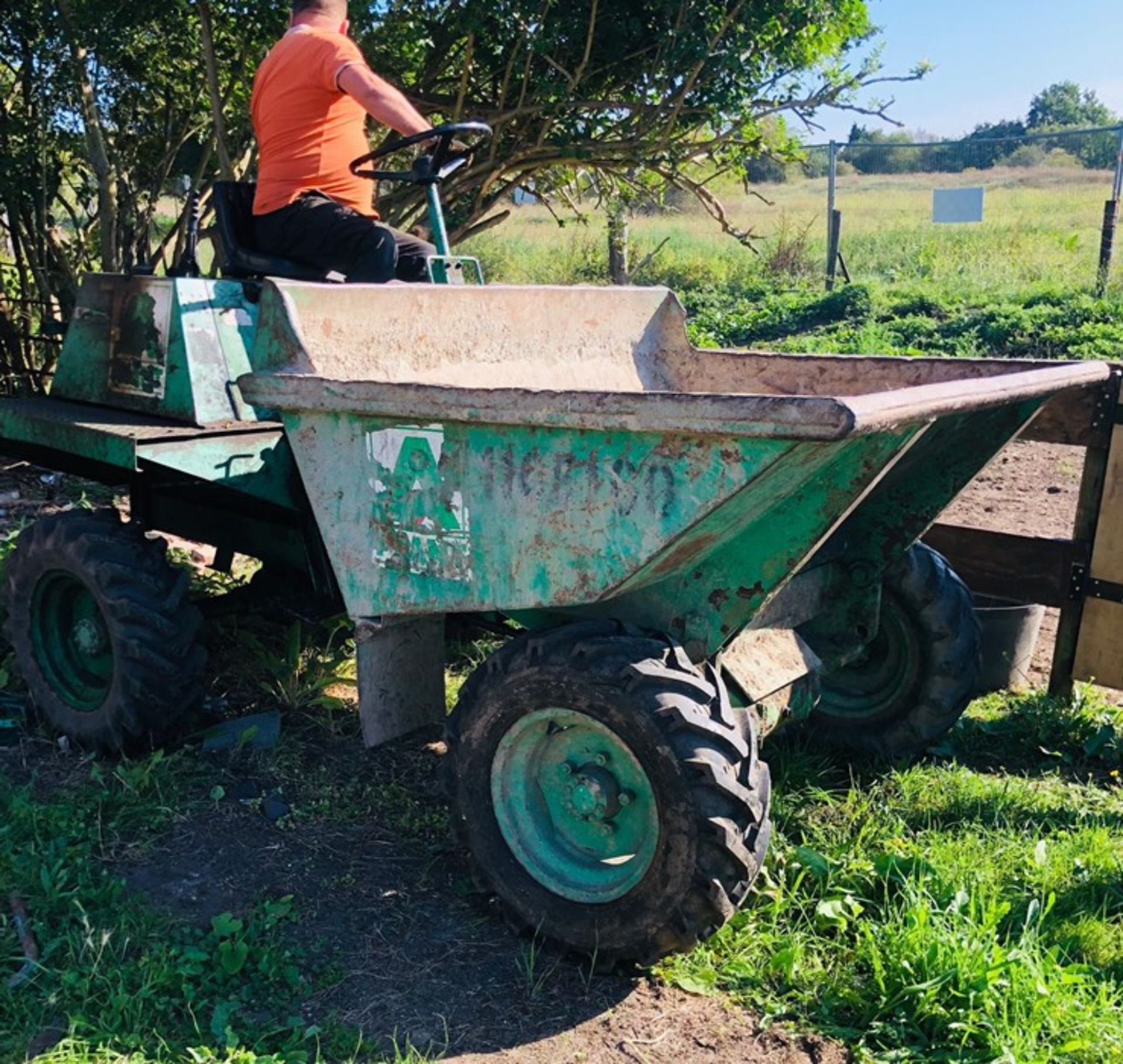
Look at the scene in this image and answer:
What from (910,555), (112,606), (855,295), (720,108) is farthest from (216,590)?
(855,295)

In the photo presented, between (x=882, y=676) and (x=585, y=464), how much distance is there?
5.93 feet

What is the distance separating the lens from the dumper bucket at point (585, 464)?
2463mm

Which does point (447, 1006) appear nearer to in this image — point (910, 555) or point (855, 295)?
point (910, 555)

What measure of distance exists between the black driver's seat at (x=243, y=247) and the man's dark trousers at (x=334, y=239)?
5cm

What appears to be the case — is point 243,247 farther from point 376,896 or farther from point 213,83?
point 213,83

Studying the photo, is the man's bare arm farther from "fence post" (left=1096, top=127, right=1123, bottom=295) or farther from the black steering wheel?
"fence post" (left=1096, top=127, right=1123, bottom=295)

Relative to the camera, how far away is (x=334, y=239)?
4.09 m

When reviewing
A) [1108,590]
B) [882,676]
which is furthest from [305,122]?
[1108,590]

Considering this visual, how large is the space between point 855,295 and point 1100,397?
32.1 feet

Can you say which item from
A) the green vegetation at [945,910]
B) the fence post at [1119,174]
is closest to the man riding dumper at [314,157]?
the green vegetation at [945,910]

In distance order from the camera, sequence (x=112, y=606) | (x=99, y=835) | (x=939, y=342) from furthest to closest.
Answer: (x=939, y=342) < (x=112, y=606) < (x=99, y=835)

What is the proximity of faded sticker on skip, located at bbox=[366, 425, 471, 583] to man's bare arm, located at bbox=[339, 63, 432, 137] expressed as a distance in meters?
1.32

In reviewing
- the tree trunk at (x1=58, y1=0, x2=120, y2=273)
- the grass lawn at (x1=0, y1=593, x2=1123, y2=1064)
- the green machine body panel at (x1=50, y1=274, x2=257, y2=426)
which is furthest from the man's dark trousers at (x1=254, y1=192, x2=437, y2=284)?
the tree trunk at (x1=58, y1=0, x2=120, y2=273)

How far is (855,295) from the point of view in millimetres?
13812
